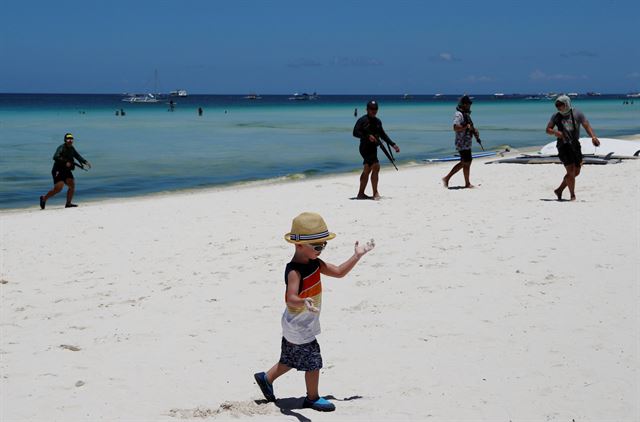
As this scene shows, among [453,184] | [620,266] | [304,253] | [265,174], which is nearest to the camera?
[304,253]

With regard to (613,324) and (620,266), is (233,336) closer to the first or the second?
(613,324)

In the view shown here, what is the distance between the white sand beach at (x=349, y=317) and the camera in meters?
4.82

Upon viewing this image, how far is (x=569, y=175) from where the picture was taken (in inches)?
470

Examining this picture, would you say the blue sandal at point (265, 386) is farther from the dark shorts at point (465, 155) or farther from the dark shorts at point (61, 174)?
→ the dark shorts at point (61, 174)

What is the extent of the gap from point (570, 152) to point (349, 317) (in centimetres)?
658

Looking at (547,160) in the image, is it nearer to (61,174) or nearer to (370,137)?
(370,137)

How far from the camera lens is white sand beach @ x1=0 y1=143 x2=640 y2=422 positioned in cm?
482

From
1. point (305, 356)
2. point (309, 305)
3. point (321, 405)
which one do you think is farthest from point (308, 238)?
point (321, 405)

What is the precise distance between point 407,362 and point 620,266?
131 inches

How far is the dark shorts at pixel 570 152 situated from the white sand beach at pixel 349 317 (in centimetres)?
79

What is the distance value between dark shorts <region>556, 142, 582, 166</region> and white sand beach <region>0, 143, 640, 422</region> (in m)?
0.79

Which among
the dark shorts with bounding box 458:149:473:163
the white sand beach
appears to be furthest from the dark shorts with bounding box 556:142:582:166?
the dark shorts with bounding box 458:149:473:163

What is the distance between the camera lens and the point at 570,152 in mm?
11797

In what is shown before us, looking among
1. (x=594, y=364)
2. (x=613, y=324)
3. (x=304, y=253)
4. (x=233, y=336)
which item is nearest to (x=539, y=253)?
(x=613, y=324)
